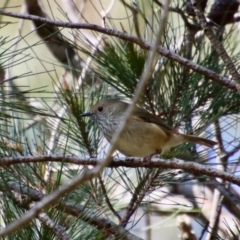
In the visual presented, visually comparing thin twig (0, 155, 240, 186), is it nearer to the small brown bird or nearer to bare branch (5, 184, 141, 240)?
bare branch (5, 184, 141, 240)

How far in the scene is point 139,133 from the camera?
2436mm

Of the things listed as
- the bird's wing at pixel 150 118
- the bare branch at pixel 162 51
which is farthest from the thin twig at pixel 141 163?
the bird's wing at pixel 150 118

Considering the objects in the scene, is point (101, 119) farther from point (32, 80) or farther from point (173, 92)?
point (32, 80)

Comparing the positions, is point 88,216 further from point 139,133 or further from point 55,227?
point 139,133

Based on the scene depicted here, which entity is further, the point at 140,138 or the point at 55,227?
the point at 140,138

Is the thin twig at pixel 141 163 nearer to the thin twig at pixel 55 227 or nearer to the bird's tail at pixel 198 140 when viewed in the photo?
the thin twig at pixel 55 227

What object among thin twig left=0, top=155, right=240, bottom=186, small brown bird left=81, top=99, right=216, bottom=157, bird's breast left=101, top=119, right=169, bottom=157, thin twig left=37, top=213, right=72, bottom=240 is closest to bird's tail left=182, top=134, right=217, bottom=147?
small brown bird left=81, top=99, right=216, bottom=157

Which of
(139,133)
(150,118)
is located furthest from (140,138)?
(150,118)

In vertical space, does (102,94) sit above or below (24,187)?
above

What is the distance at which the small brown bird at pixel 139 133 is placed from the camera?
2281mm

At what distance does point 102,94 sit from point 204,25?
2.68ft

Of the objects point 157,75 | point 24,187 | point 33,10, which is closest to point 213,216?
point 157,75

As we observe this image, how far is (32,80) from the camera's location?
162 inches

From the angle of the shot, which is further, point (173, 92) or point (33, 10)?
point (33, 10)
